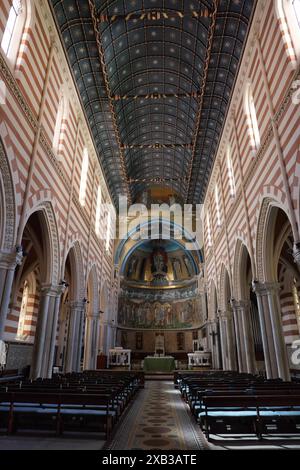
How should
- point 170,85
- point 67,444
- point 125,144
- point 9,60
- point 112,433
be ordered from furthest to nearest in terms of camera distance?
point 125,144 → point 170,85 → point 9,60 → point 112,433 → point 67,444

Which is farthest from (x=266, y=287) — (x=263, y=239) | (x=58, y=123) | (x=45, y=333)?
(x=58, y=123)

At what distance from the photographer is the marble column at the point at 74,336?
698 inches

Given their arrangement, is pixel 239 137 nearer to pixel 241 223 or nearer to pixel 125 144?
pixel 241 223

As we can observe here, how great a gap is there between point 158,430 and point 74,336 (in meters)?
12.2

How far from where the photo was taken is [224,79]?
1784 centimetres

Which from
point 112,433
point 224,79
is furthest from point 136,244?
point 112,433

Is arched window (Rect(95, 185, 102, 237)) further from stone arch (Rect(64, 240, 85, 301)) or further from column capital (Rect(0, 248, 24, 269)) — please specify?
column capital (Rect(0, 248, 24, 269))

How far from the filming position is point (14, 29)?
37.2ft

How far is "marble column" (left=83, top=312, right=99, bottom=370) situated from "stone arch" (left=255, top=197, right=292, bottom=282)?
45.1 ft

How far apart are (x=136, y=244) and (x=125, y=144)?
47.0 feet

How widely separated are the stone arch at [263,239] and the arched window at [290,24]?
545cm

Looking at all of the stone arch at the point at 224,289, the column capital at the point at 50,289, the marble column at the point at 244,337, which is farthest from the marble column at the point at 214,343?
the column capital at the point at 50,289

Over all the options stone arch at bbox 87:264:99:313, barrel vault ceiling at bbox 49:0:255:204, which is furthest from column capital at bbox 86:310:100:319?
barrel vault ceiling at bbox 49:0:255:204

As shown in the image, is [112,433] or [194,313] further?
[194,313]
